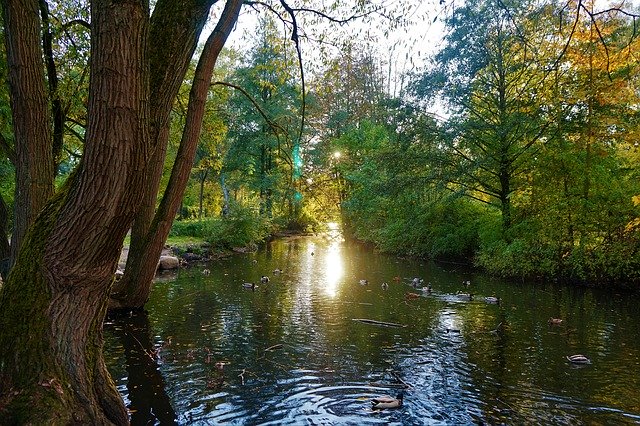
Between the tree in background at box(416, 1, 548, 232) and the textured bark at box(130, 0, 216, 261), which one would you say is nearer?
the textured bark at box(130, 0, 216, 261)

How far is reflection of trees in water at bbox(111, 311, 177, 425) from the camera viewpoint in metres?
5.06

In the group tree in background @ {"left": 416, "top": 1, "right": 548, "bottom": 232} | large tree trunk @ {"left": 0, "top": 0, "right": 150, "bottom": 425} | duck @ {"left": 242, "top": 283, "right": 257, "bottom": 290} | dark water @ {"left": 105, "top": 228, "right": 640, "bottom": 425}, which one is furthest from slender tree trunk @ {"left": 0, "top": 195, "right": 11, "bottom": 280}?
tree in background @ {"left": 416, "top": 1, "right": 548, "bottom": 232}

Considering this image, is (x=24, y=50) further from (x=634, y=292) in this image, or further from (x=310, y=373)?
(x=634, y=292)

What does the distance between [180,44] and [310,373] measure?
15.9 ft

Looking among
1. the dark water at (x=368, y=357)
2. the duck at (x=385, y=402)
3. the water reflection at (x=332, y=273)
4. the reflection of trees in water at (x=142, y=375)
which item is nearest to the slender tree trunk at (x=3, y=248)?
the dark water at (x=368, y=357)

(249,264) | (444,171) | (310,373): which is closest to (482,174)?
(444,171)

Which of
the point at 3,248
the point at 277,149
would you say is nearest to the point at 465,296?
the point at 277,149

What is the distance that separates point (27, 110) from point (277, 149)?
10641mm

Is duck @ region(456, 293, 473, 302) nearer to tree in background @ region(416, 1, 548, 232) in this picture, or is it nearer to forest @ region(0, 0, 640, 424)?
forest @ region(0, 0, 640, 424)

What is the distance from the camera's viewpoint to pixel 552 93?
1421 centimetres

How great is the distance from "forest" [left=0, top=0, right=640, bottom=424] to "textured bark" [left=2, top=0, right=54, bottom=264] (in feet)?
0.06

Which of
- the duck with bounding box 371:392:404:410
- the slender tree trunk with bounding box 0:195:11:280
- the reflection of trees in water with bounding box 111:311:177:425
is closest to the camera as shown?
the reflection of trees in water with bounding box 111:311:177:425

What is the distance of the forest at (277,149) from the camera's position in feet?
9.39

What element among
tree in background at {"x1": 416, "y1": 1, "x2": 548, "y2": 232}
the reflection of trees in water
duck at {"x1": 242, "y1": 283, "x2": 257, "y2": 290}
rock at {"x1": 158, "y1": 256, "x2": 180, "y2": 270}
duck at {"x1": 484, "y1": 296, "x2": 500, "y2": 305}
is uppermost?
tree in background at {"x1": 416, "y1": 1, "x2": 548, "y2": 232}
